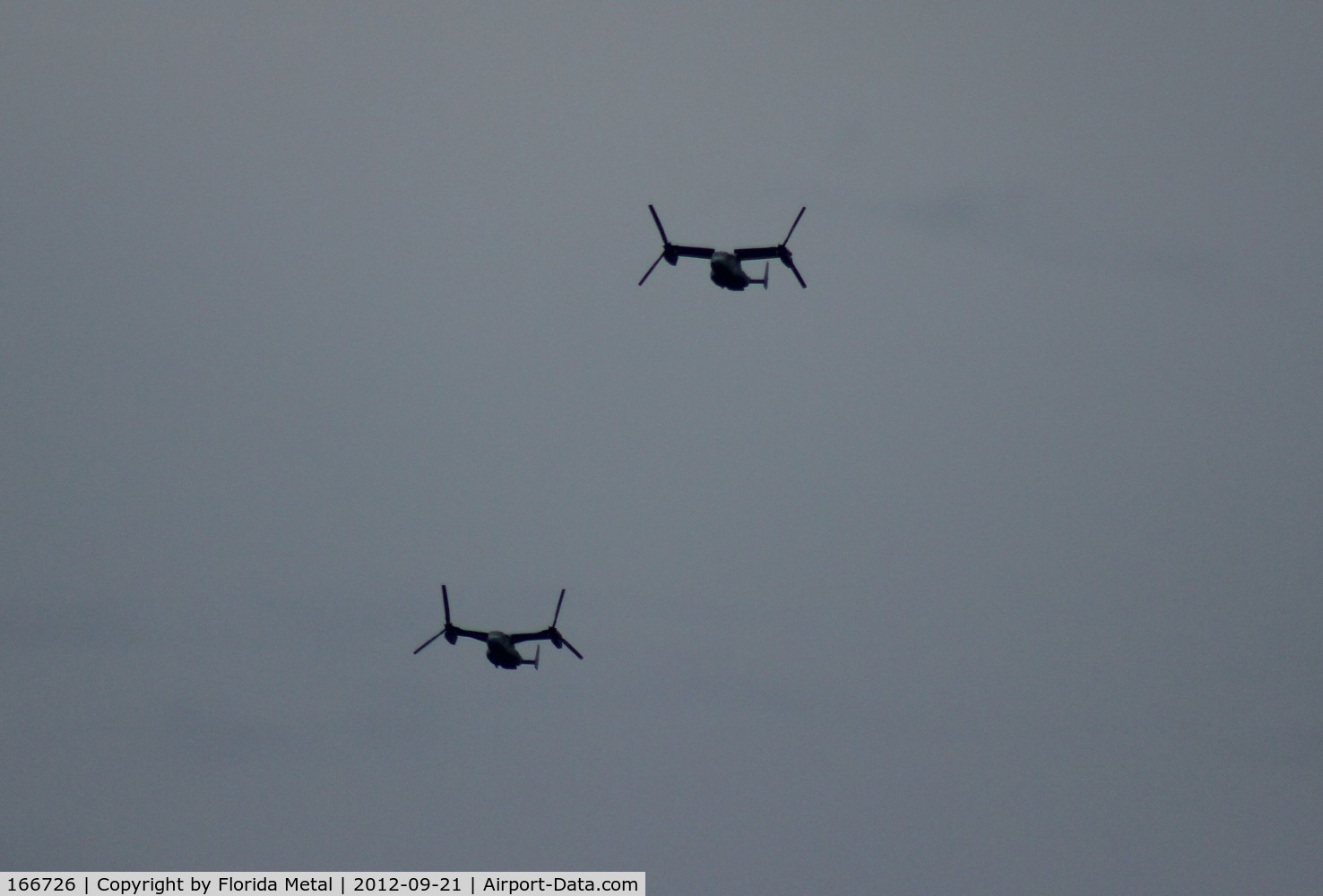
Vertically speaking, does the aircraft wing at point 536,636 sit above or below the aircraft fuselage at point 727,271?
below

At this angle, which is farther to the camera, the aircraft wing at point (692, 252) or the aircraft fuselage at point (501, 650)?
the aircraft fuselage at point (501, 650)

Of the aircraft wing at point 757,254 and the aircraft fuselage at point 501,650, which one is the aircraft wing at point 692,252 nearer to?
the aircraft wing at point 757,254

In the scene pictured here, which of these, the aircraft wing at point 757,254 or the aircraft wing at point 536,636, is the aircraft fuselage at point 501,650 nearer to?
the aircraft wing at point 536,636

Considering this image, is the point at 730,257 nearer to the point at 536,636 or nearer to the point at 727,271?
the point at 727,271

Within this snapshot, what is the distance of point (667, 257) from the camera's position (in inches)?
3846

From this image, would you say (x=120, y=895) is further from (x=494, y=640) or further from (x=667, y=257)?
(x=667, y=257)

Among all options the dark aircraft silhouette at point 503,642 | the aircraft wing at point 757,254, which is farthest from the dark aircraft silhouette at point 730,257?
the dark aircraft silhouette at point 503,642

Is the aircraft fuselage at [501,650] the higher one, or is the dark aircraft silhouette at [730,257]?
the dark aircraft silhouette at [730,257]

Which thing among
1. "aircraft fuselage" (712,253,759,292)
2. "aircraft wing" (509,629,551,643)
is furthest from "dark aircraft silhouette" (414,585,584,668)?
"aircraft fuselage" (712,253,759,292)

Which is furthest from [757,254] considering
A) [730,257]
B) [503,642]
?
[503,642]

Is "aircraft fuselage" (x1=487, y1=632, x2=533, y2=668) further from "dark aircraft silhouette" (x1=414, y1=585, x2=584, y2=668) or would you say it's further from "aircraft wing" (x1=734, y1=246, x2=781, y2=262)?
"aircraft wing" (x1=734, y1=246, x2=781, y2=262)

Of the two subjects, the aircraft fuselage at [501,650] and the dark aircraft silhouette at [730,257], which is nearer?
the dark aircraft silhouette at [730,257]

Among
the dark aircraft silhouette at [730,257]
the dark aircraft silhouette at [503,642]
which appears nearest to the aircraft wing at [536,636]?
the dark aircraft silhouette at [503,642]

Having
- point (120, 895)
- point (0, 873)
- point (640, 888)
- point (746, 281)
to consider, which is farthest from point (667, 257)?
point (0, 873)
